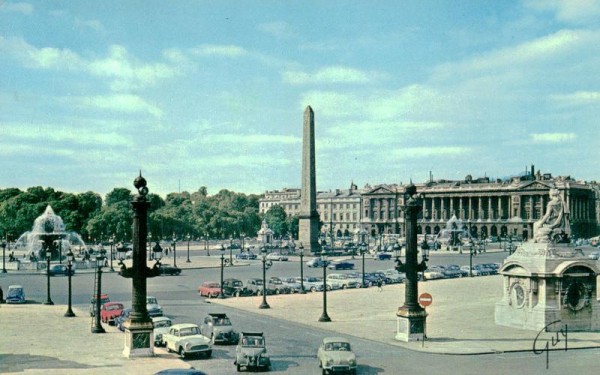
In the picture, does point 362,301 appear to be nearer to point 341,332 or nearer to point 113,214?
point 341,332

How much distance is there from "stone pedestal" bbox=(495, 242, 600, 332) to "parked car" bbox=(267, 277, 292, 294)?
2028cm

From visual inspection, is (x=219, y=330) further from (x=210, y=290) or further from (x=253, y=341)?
(x=210, y=290)

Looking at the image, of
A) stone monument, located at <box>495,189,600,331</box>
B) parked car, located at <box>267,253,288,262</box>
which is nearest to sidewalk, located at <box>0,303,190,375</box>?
stone monument, located at <box>495,189,600,331</box>

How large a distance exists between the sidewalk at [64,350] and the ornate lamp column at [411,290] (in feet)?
30.7

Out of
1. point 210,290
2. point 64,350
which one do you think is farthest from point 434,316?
point 64,350

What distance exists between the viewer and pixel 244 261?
83.2 metres

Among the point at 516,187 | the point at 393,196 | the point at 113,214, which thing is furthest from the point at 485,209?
the point at 113,214

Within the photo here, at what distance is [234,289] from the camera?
46438 mm

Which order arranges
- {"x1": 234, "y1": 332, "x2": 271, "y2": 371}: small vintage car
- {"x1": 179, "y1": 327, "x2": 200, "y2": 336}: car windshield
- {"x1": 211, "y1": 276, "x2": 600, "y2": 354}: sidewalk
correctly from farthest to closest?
{"x1": 211, "y1": 276, "x2": 600, "y2": 354}: sidewalk < {"x1": 179, "y1": 327, "x2": 200, "y2": 336}: car windshield < {"x1": 234, "y1": 332, "x2": 271, "y2": 371}: small vintage car

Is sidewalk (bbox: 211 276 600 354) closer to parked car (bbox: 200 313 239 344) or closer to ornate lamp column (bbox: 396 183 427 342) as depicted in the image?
ornate lamp column (bbox: 396 183 427 342)

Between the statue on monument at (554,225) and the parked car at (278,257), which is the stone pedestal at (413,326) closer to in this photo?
the statue on monument at (554,225)

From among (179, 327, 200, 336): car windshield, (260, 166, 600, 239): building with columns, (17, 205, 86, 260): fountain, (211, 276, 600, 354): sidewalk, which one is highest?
(260, 166, 600, 239): building with columns

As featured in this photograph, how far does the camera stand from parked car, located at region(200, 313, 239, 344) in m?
26.4

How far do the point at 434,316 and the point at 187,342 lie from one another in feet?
52.0
